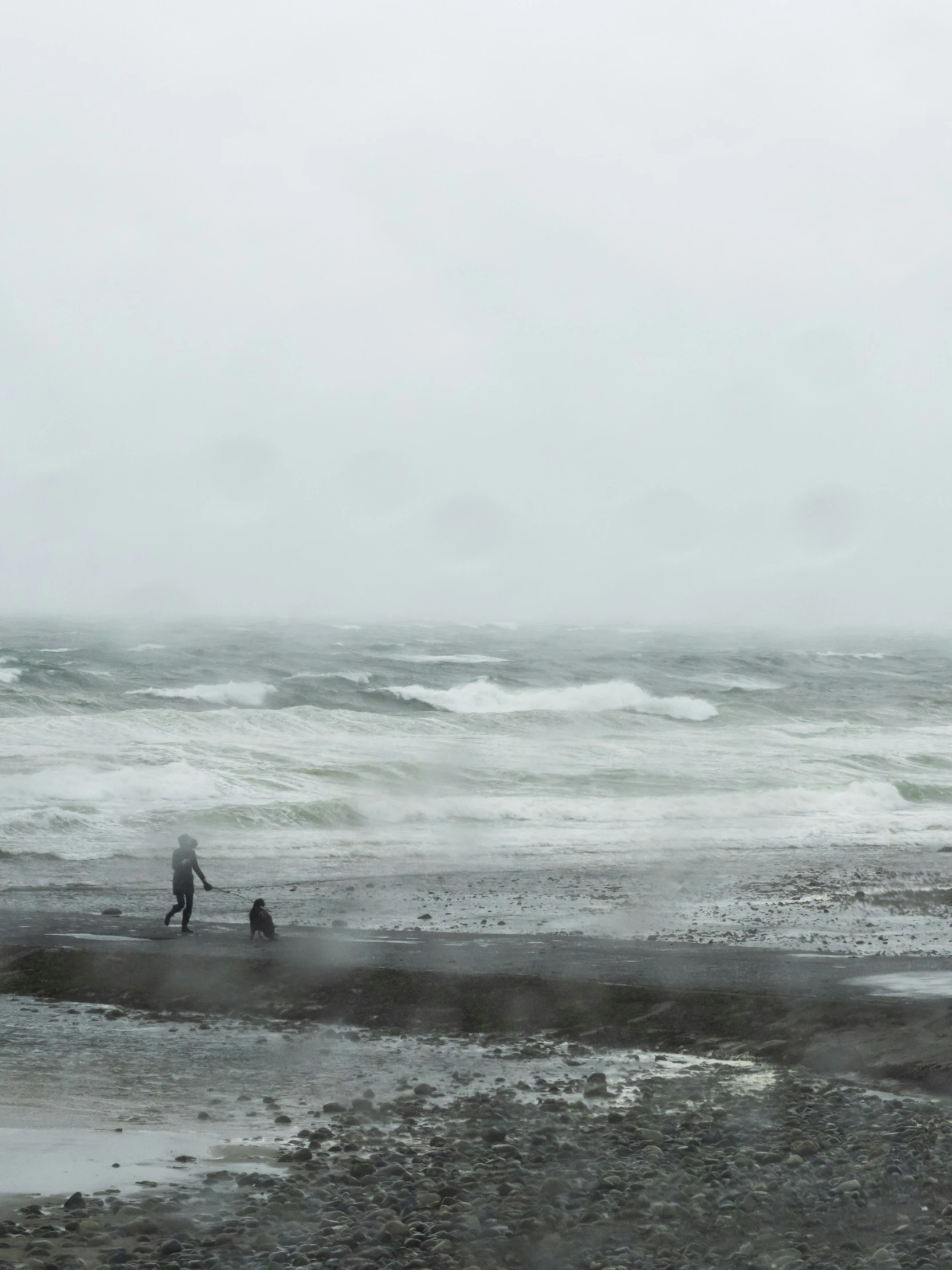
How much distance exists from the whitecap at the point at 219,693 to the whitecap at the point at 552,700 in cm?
556

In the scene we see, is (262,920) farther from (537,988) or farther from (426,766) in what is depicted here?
(426,766)

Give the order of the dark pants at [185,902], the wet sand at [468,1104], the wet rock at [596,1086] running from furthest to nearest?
the dark pants at [185,902] → the wet rock at [596,1086] → the wet sand at [468,1104]

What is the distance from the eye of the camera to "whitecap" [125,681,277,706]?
152ft

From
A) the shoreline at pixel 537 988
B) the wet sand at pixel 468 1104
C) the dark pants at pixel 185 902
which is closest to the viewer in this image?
the wet sand at pixel 468 1104

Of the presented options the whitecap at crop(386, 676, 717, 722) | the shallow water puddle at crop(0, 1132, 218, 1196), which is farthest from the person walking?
the whitecap at crop(386, 676, 717, 722)

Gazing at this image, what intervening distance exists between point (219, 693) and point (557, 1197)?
42.0 m

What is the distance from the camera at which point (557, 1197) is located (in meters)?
7.89

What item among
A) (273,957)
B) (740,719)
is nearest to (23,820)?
(273,957)

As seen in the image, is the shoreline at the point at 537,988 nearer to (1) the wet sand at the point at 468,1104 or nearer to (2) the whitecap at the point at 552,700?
(1) the wet sand at the point at 468,1104

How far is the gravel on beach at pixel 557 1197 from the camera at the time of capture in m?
7.06

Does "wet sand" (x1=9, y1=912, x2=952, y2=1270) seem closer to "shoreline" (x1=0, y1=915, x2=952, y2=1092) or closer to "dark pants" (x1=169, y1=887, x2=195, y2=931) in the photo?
"shoreline" (x1=0, y1=915, x2=952, y2=1092)

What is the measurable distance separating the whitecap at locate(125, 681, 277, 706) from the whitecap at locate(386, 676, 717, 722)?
18.2 ft

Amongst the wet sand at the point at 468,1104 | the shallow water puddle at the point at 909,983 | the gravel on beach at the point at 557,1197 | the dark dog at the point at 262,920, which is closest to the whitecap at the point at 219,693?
the dark dog at the point at 262,920

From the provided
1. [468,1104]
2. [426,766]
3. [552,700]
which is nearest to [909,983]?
[468,1104]
